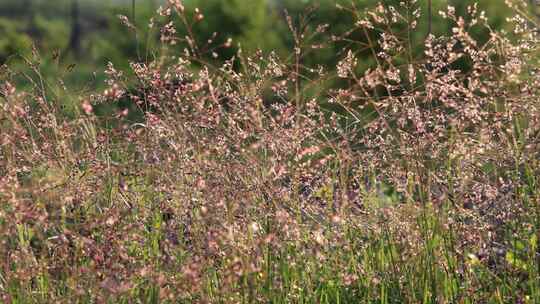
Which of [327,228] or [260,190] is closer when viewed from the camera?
[260,190]

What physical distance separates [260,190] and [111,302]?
25.9 inches

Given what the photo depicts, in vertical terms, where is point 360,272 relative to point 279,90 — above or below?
below

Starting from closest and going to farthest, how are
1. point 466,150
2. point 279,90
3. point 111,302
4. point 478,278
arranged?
point 111,302, point 466,150, point 478,278, point 279,90

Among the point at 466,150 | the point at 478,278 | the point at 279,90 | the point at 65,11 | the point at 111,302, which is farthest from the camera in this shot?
the point at 65,11

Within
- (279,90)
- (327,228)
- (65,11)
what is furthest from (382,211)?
(65,11)

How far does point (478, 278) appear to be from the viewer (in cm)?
319

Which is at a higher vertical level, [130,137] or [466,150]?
[466,150]

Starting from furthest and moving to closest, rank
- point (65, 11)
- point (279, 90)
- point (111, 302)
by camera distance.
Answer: point (65, 11), point (279, 90), point (111, 302)

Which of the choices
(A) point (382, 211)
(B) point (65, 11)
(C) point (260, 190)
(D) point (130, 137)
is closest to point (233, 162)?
(C) point (260, 190)

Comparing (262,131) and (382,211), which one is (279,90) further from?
(382,211)

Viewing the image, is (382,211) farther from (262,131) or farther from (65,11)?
(65,11)

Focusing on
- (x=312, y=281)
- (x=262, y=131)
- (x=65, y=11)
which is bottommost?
(x=65, y=11)

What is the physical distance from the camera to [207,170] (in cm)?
294

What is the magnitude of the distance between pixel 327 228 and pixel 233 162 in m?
0.46
